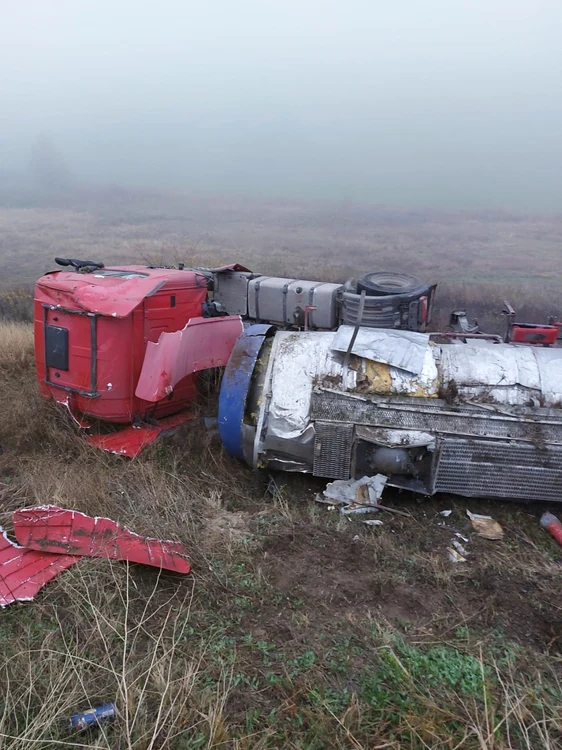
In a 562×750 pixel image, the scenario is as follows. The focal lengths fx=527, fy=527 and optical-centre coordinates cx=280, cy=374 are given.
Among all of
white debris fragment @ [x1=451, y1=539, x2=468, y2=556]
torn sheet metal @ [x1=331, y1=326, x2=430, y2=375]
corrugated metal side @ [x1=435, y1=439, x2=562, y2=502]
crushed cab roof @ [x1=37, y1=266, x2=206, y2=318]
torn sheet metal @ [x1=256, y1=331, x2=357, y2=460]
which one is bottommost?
white debris fragment @ [x1=451, y1=539, x2=468, y2=556]

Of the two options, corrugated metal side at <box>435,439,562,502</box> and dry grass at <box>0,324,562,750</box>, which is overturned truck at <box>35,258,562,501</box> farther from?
dry grass at <box>0,324,562,750</box>

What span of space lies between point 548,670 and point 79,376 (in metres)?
3.94

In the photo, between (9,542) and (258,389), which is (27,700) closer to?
(9,542)

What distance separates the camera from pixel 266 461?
4.04 m

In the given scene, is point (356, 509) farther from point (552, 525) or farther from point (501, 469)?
point (552, 525)

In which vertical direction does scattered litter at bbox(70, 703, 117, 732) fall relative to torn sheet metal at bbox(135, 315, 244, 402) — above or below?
below

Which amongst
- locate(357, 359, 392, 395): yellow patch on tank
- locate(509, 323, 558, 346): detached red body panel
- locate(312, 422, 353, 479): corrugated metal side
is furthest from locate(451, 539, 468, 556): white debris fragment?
locate(509, 323, 558, 346): detached red body panel

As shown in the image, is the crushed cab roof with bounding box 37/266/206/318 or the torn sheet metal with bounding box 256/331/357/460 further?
the crushed cab roof with bounding box 37/266/206/318

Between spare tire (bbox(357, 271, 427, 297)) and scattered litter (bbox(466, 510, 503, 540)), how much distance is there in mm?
2728

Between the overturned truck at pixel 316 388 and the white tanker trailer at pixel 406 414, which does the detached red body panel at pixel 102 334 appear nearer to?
the overturned truck at pixel 316 388

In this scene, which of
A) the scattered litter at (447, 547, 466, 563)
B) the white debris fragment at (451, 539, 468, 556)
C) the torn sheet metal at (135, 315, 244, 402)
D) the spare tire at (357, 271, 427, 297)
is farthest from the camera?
the spare tire at (357, 271, 427, 297)

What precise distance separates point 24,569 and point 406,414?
2.65m

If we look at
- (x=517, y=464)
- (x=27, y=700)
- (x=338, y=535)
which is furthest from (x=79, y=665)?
(x=517, y=464)

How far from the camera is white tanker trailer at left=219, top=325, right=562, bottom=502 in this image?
12.4ft
